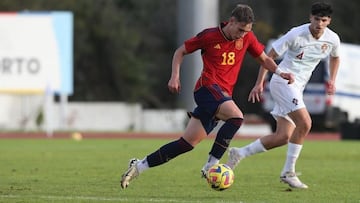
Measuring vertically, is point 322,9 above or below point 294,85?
above

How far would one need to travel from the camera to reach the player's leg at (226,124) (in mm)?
11594

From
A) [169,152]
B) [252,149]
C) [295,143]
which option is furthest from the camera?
[252,149]

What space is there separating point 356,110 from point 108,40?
61.1 ft

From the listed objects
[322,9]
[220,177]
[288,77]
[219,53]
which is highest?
[322,9]

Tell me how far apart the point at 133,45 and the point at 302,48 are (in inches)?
1515

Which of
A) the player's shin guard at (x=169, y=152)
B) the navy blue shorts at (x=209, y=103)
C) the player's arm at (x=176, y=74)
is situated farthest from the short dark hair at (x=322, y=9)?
the player's shin guard at (x=169, y=152)

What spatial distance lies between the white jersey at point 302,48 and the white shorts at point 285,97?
0.09 metres

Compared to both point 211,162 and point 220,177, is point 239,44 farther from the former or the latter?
point 220,177

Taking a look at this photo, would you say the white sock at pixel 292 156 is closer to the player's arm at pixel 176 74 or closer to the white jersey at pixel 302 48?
the white jersey at pixel 302 48

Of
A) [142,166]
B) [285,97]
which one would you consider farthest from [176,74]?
[285,97]

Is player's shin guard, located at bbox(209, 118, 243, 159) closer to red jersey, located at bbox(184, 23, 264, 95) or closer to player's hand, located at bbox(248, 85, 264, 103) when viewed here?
red jersey, located at bbox(184, 23, 264, 95)

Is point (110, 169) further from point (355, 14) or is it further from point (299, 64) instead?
point (355, 14)

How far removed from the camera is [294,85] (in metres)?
12.8

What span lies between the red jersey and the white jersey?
0.96 metres
